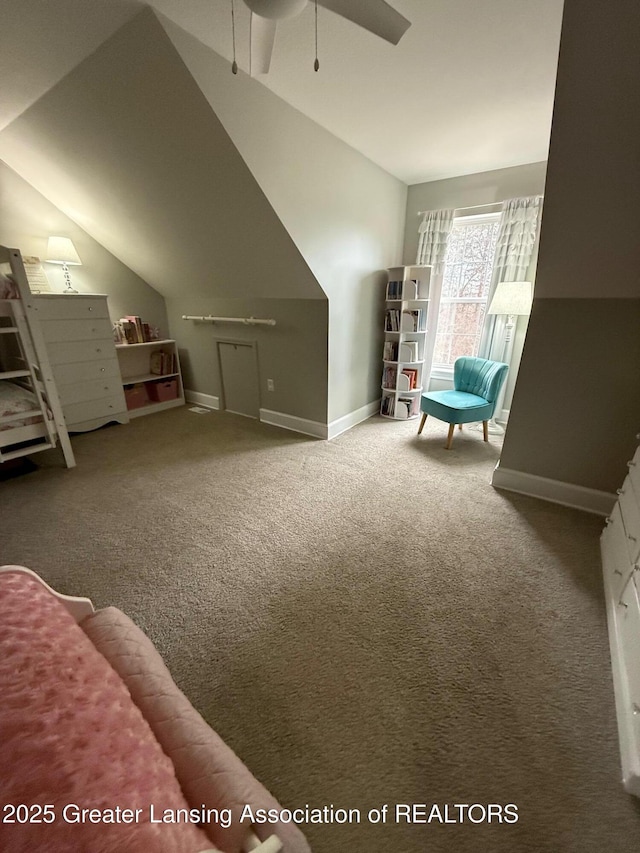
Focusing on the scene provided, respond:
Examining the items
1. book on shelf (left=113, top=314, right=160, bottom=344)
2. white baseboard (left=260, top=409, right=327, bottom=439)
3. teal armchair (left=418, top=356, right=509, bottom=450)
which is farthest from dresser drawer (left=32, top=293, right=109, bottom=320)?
teal armchair (left=418, top=356, right=509, bottom=450)

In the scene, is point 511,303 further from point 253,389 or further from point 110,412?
point 110,412

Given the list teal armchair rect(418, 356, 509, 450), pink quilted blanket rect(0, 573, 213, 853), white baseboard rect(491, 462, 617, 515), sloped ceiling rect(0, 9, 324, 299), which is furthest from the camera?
teal armchair rect(418, 356, 509, 450)

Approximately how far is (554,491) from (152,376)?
4.04m

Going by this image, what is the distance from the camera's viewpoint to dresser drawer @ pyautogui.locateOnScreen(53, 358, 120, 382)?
3.04m

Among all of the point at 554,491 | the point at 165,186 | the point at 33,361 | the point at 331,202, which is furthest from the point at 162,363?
the point at 554,491

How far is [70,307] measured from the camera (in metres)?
2.97

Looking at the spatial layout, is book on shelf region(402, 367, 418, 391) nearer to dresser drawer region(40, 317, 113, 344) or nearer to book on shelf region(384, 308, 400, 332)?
Result: book on shelf region(384, 308, 400, 332)

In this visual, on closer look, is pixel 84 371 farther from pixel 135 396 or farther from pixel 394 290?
pixel 394 290

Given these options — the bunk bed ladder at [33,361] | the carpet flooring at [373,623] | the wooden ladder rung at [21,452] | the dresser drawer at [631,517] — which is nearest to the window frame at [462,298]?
the carpet flooring at [373,623]

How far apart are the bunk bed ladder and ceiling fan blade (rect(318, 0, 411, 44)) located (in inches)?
90.4

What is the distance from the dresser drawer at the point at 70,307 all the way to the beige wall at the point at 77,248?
600 millimetres

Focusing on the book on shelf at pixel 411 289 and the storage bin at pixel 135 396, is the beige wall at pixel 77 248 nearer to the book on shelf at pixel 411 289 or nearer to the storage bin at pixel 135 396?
the storage bin at pixel 135 396

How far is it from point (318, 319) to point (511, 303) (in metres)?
1.70

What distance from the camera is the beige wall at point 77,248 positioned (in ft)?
Answer: 9.78
